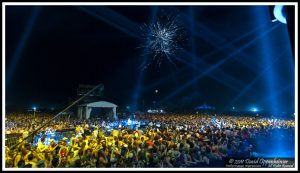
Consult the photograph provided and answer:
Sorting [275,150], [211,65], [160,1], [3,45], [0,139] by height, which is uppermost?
[211,65]

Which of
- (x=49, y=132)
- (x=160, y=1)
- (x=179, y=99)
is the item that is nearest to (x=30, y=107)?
(x=179, y=99)

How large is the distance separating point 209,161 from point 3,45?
6371 millimetres

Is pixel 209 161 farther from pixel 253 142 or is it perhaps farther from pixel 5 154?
pixel 5 154

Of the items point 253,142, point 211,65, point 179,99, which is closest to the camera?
point 253,142

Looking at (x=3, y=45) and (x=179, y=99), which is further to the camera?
(x=179, y=99)

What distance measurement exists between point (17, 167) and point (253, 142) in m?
8.61

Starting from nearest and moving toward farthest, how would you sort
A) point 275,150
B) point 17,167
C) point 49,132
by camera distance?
point 17,167 → point 275,150 → point 49,132

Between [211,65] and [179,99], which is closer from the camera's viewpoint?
[211,65]

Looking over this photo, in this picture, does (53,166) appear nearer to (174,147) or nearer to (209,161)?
(174,147)

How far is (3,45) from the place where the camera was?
6.84 metres

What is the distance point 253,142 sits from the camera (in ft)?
36.2

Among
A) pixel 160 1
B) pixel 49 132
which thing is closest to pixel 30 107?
pixel 49 132

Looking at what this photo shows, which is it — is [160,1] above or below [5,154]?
above

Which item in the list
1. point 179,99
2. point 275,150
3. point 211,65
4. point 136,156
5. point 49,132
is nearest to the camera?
point 136,156
